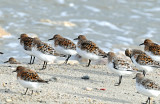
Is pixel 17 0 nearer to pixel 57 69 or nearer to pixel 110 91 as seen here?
pixel 57 69

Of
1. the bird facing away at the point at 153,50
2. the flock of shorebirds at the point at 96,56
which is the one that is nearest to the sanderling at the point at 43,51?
the flock of shorebirds at the point at 96,56

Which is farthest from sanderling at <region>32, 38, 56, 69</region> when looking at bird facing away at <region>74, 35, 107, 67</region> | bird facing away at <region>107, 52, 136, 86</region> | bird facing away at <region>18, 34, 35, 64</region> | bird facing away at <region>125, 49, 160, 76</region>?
Result: bird facing away at <region>125, 49, 160, 76</region>

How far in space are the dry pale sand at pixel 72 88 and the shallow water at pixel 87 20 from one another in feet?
11.3

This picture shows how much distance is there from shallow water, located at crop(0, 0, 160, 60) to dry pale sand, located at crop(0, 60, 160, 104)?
3434 mm

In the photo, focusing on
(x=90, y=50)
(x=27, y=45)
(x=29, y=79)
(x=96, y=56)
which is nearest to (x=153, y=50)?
(x=96, y=56)

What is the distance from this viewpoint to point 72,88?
318 inches

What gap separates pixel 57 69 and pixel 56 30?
19.7ft

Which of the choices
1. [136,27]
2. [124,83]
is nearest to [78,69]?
[124,83]

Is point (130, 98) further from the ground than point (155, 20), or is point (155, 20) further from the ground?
point (155, 20)

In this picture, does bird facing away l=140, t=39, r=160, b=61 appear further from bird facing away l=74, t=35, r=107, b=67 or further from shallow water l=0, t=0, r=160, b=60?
shallow water l=0, t=0, r=160, b=60

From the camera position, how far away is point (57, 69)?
9805 millimetres

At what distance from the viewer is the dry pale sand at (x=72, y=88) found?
23.4 feet

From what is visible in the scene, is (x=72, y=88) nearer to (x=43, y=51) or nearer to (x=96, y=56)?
(x=43, y=51)

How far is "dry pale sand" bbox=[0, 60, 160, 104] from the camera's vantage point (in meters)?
7.12
